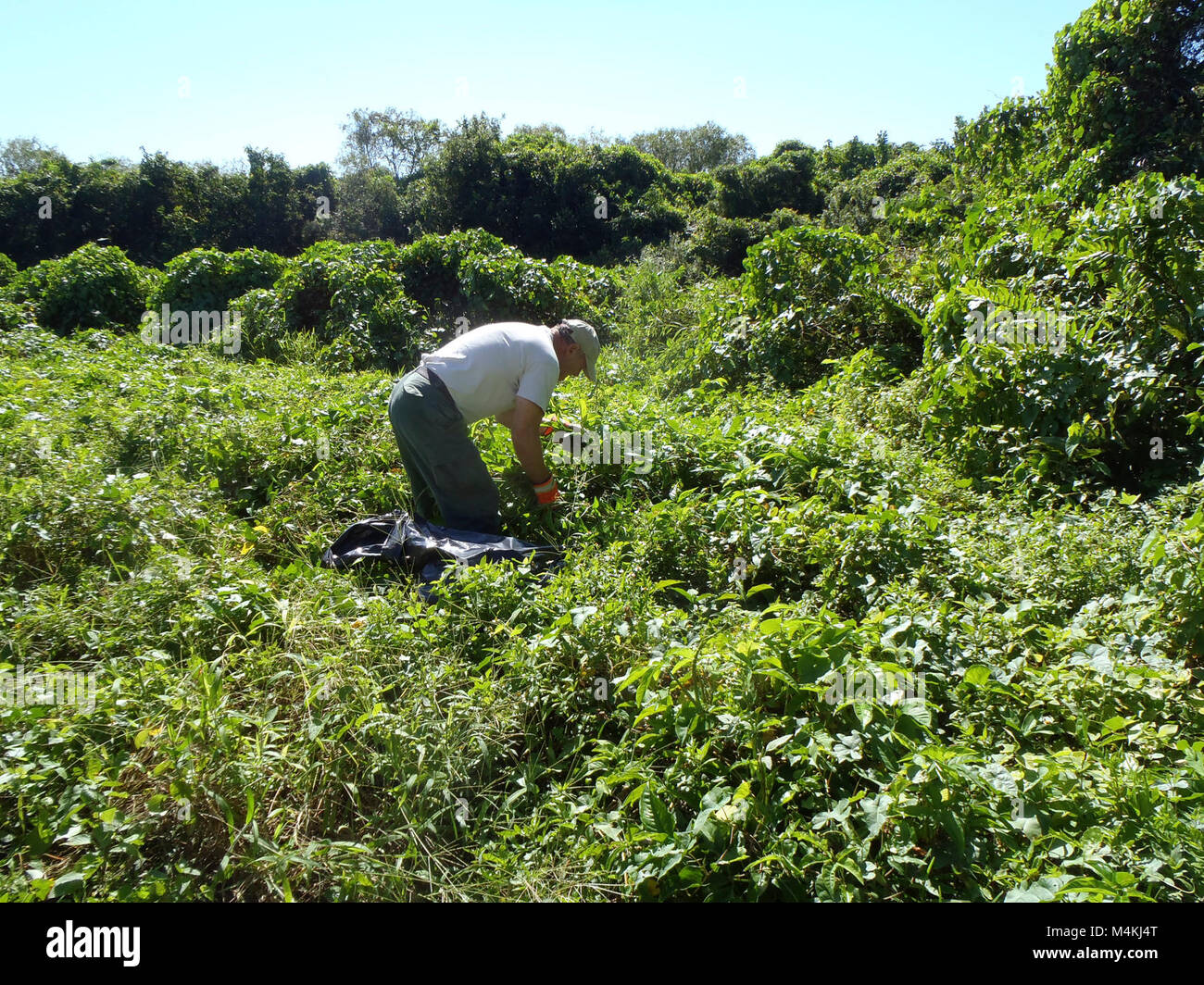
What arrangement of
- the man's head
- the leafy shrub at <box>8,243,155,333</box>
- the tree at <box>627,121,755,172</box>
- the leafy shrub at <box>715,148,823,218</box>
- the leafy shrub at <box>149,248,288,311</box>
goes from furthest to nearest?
1. the tree at <box>627,121,755,172</box>
2. the leafy shrub at <box>715,148,823,218</box>
3. the leafy shrub at <box>149,248,288,311</box>
4. the leafy shrub at <box>8,243,155,333</box>
5. the man's head

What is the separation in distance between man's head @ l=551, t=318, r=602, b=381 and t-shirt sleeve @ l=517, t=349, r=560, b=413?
0.35 meters

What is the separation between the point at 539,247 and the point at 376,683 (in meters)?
16.8

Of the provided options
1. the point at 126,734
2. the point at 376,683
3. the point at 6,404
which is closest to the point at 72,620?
the point at 126,734

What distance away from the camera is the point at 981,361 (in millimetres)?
5105

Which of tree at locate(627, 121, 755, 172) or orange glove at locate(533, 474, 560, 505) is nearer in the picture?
orange glove at locate(533, 474, 560, 505)

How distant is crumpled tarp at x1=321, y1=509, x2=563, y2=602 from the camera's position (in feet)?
12.4

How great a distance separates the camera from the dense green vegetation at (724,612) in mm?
2113

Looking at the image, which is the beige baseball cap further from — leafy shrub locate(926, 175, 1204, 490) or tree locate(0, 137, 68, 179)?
tree locate(0, 137, 68, 179)

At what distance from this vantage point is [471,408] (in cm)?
420

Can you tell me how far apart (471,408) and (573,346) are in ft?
2.37

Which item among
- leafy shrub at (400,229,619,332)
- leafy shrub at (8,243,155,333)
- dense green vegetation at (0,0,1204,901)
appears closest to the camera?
dense green vegetation at (0,0,1204,901)

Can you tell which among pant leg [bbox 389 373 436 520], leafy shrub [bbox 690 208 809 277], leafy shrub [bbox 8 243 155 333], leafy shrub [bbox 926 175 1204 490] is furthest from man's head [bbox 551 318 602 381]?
leafy shrub [bbox 690 208 809 277]

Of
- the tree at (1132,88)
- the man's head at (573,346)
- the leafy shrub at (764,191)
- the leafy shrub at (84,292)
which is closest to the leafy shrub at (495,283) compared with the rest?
the leafy shrub at (84,292)

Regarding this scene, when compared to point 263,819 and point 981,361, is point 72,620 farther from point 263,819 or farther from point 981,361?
point 981,361
